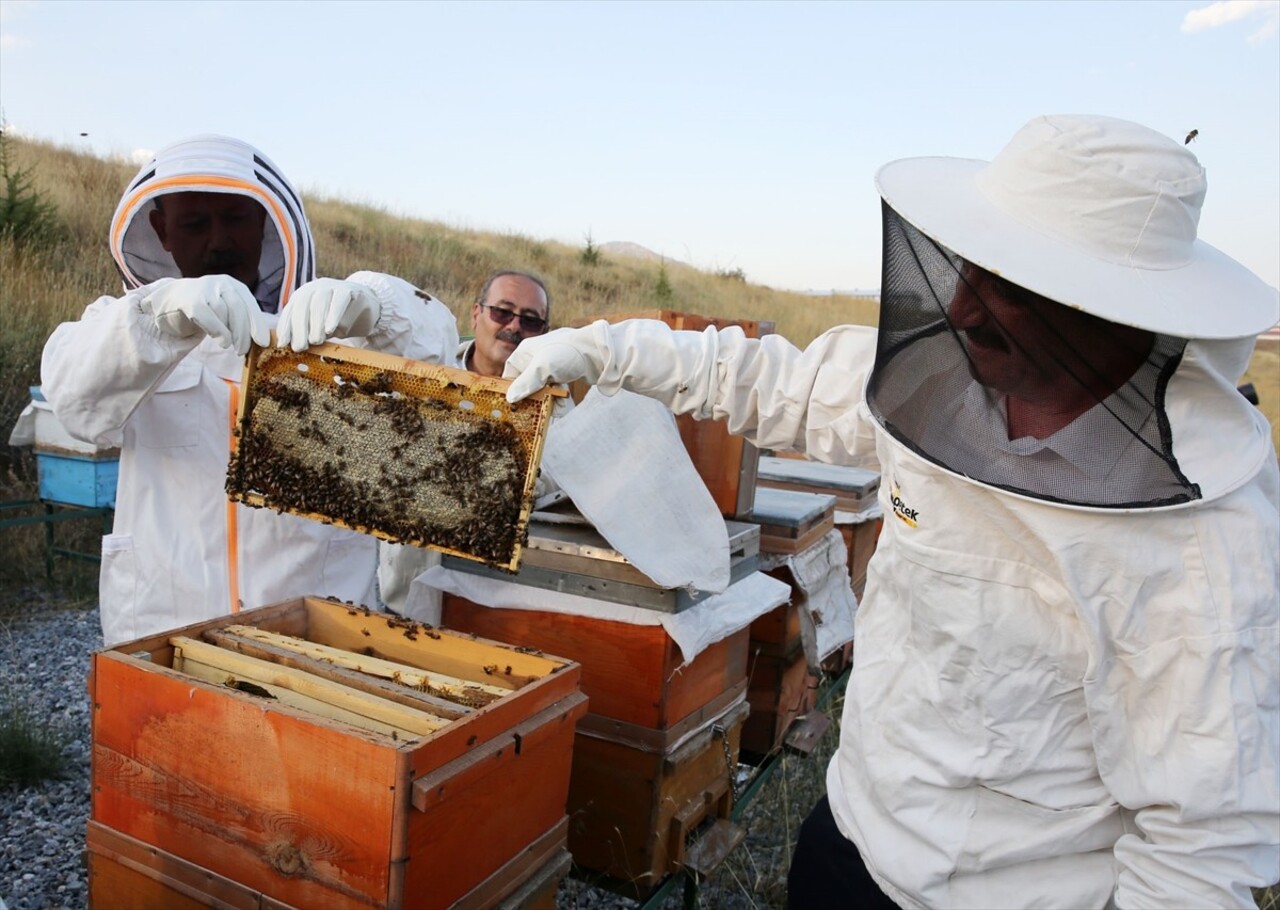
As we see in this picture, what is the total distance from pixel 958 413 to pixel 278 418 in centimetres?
162

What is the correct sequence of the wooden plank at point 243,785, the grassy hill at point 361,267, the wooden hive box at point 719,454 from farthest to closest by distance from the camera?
the grassy hill at point 361,267
the wooden hive box at point 719,454
the wooden plank at point 243,785

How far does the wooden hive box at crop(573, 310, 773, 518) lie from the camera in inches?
129

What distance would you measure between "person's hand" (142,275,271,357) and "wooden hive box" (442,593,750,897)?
106cm

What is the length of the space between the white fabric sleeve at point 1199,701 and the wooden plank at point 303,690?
1.23 metres

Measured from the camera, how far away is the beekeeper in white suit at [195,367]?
7.39 ft

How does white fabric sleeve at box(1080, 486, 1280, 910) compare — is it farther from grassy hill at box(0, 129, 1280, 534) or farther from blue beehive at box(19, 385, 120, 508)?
blue beehive at box(19, 385, 120, 508)

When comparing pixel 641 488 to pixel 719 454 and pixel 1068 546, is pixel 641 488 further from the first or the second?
pixel 1068 546

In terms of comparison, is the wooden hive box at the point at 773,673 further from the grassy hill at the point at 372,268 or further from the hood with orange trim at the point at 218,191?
the hood with orange trim at the point at 218,191

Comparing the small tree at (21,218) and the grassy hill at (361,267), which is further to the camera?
the small tree at (21,218)

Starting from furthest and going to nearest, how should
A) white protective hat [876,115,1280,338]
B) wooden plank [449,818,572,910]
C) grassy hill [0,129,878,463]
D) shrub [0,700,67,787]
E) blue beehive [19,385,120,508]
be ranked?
grassy hill [0,129,878,463] < blue beehive [19,385,120,508] < shrub [0,700,67,787] < wooden plank [449,818,572,910] < white protective hat [876,115,1280,338]

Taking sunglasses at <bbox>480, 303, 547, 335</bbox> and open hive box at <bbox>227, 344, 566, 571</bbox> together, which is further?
sunglasses at <bbox>480, 303, 547, 335</bbox>

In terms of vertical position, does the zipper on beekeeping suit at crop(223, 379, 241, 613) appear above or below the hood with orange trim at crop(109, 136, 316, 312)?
below

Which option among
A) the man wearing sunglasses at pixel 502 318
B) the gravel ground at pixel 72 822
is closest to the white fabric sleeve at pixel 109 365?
the man wearing sunglasses at pixel 502 318

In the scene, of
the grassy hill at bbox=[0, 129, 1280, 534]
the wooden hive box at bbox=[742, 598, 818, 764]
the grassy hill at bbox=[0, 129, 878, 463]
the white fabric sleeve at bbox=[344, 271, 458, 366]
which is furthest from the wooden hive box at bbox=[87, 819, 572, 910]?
the grassy hill at bbox=[0, 129, 878, 463]
